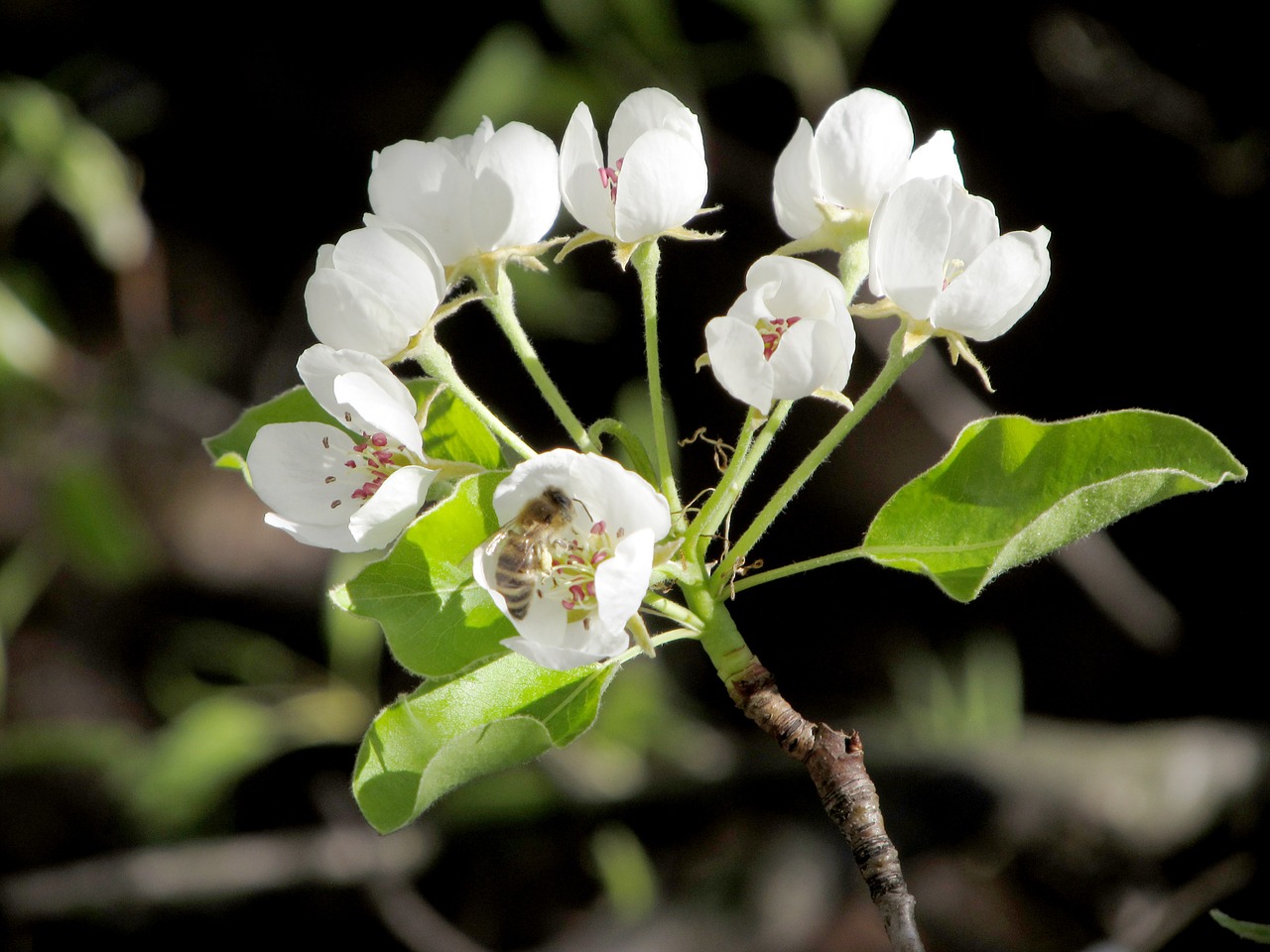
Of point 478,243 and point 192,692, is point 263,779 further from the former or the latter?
point 478,243

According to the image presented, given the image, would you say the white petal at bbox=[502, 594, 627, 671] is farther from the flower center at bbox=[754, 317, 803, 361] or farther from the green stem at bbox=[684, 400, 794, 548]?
the flower center at bbox=[754, 317, 803, 361]

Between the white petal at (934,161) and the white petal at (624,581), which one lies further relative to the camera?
the white petal at (934,161)

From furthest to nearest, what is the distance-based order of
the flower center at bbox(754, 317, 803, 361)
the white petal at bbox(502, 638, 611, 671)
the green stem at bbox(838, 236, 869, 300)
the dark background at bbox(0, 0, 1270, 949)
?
the dark background at bbox(0, 0, 1270, 949)
the green stem at bbox(838, 236, 869, 300)
the flower center at bbox(754, 317, 803, 361)
the white petal at bbox(502, 638, 611, 671)

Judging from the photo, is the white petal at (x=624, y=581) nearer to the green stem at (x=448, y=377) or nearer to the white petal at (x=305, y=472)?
the green stem at (x=448, y=377)

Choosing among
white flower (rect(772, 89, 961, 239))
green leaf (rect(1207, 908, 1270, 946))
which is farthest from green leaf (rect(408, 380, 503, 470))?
green leaf (rect(1207, 908, 1270, 946))

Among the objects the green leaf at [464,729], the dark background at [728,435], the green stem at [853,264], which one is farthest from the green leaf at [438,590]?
the dark background at [728,435]

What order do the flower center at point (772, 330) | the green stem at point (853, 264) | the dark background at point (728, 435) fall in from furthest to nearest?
the dark background at point (728, 435), the green stem at point (853, 264), the flower center at point (772, 330)
